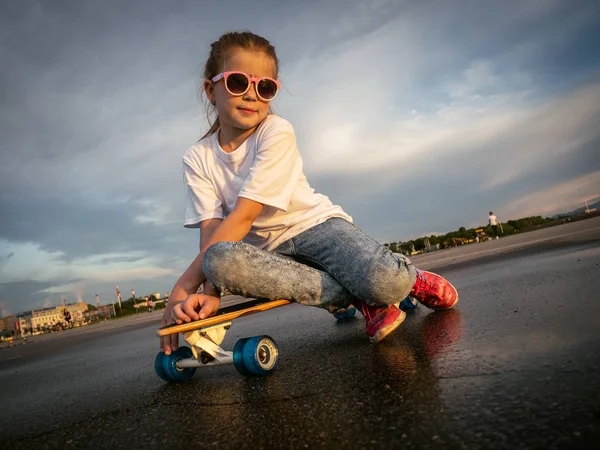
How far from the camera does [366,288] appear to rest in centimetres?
236

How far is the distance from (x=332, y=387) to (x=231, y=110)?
184 centimetres

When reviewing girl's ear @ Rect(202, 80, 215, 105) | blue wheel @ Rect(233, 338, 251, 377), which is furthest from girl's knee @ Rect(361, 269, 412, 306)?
girl's ear @ Rect(202, 80, 215, 105)

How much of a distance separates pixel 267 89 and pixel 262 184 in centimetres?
64

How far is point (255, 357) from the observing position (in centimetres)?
189

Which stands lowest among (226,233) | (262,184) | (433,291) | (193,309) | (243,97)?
(433,291)

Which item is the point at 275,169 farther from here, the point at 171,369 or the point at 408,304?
the point at 408,304

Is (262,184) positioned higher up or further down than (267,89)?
further down

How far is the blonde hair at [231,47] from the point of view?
2754 mm

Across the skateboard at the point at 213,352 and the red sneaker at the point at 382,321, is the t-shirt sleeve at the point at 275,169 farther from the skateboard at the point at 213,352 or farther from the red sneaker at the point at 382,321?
the red sneaker at the point at 382,321

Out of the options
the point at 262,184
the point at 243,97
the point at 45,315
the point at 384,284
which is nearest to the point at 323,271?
the point at 384,284

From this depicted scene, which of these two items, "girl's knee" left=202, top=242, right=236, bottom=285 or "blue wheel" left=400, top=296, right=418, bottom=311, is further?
"blue wheel" left=400, top=296, right=418, bottom=311

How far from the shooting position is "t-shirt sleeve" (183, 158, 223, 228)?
288 centimetres

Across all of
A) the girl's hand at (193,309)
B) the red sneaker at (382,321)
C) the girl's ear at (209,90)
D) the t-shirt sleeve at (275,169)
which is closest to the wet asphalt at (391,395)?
the red sneaker at (382,321)

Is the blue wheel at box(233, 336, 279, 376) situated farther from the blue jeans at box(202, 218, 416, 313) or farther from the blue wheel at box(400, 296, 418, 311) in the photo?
the blue wheel at box(400, 296, 418, 311)
